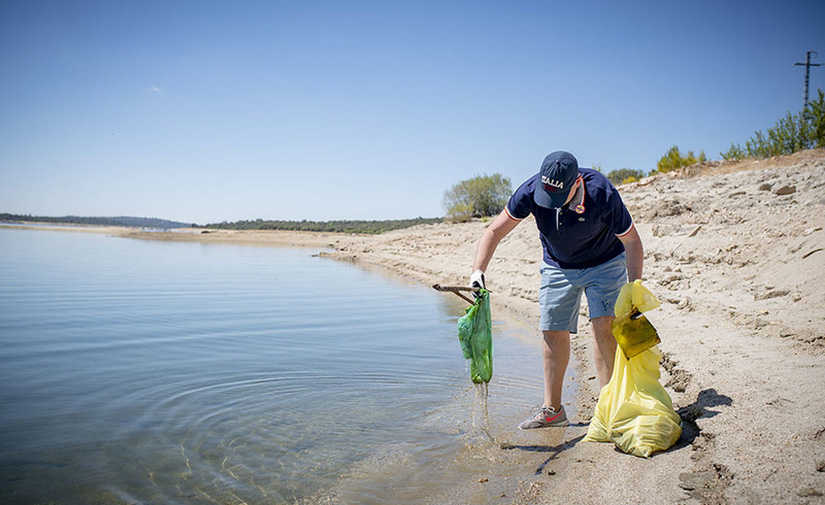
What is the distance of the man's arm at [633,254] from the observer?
320 centimetres

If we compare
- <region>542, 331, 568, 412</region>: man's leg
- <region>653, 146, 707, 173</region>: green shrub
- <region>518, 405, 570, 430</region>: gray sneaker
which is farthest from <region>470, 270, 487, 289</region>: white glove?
<region>653, 146, 707, 173</region>: green shrub

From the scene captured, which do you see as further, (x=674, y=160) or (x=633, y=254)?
(x=674, y=160)

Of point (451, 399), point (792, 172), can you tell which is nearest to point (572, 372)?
point (451, 399)

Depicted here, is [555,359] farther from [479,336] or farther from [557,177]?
[557,177]

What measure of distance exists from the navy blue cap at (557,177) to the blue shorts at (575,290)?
563 millimetres

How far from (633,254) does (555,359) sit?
91 centimetres

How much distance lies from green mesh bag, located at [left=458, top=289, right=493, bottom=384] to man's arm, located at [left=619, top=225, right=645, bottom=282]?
2.96ft

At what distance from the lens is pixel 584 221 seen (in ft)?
10.8

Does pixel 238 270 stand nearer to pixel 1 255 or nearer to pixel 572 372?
pixel 1 255

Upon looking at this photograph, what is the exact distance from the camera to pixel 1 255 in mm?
19922

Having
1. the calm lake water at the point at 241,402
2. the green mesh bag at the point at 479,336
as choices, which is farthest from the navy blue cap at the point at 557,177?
the calm lake water at the point at 241,402

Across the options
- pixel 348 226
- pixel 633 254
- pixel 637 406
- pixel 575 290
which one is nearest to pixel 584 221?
pixel 633 254

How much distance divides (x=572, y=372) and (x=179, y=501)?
3.68m

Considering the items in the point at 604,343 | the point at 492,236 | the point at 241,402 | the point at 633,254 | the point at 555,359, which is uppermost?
the point at 492,236
